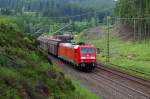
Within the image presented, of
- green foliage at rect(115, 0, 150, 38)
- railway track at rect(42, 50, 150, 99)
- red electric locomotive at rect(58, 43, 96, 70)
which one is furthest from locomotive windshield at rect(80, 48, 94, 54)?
green foliage at rect(115, 0, 150, 38)

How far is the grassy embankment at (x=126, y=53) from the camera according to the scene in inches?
1945

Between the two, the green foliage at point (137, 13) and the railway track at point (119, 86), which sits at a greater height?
the green foliage at point (137, 13)

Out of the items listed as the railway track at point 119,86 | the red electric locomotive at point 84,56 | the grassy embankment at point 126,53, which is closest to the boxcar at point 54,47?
the grassy embankment at point 126,53

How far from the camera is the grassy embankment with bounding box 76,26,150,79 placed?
4940 centimetres

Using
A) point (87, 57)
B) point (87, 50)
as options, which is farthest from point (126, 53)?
point (87, 57)

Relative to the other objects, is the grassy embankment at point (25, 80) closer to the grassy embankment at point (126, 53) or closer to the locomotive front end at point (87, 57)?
the grassy embankment at point (126, 53)

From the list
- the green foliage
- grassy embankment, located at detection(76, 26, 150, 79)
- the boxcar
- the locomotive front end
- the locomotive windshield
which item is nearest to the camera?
the locomotive front end

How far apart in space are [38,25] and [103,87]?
86.2 metres

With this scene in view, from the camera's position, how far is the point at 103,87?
103 ft

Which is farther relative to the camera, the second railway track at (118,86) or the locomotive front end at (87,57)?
the locomotive front end at (87,57)

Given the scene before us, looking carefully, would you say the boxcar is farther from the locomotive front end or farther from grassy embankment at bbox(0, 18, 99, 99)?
grassy embankment at bbox(0, 18, 99, 99)

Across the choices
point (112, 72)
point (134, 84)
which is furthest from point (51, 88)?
point (112, 72)

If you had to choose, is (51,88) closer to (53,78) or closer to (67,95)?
(67,95)

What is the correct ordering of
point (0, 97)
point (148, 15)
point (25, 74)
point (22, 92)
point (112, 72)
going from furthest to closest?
point (148, 15) → point (112, 72) → point (25, 74) → point (22, 92) → point (0, 97)
